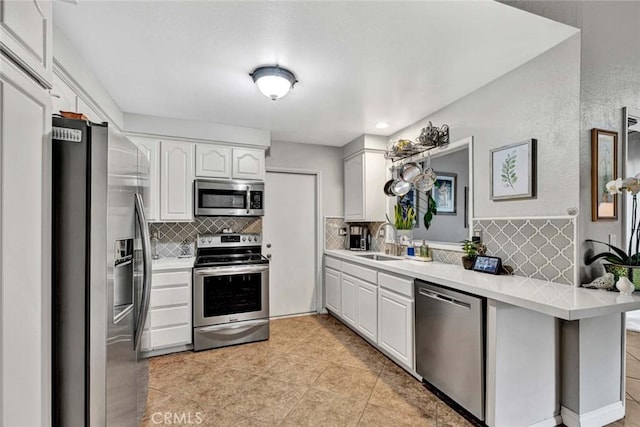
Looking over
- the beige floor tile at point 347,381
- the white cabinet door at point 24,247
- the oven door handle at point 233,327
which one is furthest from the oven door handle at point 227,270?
the white cabinet door at point 24,247

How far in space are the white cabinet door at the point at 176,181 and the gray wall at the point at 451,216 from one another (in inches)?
105

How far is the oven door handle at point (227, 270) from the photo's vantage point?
3.07 meters

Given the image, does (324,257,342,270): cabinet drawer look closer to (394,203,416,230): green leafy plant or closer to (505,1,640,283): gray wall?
(394,203,416,230): green leafy plant

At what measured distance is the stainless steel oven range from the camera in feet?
10.1

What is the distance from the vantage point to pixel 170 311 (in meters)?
2.99

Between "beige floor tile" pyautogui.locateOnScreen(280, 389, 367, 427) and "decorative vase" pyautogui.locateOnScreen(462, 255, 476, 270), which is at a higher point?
"decorative vase" pyautogui.locateOnScreen(462, 255, 476, 270)

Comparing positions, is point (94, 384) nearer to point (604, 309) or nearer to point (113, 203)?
point (113, 203)

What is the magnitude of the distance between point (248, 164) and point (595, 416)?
3588mm

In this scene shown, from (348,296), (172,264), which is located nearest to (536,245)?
(348,296)

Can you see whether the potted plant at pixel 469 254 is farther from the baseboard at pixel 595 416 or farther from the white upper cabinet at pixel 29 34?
the white upper cabinet at pixel 29 34

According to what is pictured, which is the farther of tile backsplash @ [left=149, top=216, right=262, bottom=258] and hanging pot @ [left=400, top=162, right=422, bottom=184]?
tile backsplash @ [left=149, top=216, right=262, bottom=258]

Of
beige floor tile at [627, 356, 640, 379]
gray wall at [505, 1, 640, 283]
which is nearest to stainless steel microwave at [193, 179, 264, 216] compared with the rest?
gray wall at [505, 1, 640, 283]

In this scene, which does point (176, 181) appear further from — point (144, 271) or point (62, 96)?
point (144, 271)

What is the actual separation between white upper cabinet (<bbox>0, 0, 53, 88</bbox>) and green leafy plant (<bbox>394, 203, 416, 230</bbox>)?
10.6 feet
